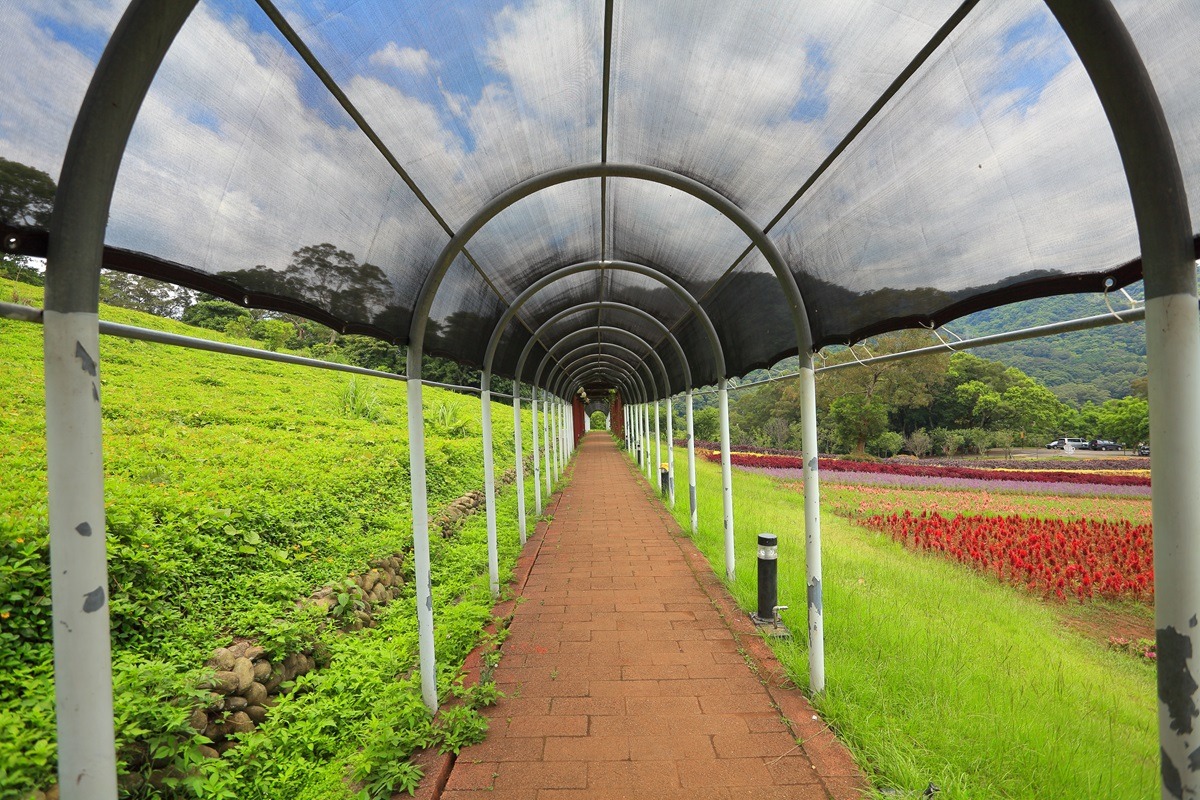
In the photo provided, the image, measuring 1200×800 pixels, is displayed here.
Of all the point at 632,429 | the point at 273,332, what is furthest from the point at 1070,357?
the point at 273,332

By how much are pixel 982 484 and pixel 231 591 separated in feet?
55.4

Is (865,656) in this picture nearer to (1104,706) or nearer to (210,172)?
(1104,706)

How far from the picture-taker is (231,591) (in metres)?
3.53

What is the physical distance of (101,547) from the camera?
129 cm

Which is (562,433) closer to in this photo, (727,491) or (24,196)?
(727,491)

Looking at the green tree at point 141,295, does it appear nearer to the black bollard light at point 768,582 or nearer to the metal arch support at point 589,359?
the metal arch support at point 589,359

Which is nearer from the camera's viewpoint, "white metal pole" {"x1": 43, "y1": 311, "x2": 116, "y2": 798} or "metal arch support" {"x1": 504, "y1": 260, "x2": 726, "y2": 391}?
"white metal pole" {"x1": 43, "y1": 311, "x2": 116, "y2": 798}

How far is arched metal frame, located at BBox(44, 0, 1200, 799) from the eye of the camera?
124 centimetres

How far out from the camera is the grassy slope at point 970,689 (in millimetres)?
2510

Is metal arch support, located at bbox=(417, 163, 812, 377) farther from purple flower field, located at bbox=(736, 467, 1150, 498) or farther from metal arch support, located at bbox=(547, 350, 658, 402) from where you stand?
purple flower field, located at bbox=(736, 467, 1150, 498)

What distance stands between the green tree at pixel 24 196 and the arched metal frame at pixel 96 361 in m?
0.18

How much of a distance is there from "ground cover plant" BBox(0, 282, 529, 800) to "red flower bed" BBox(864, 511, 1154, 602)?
589 centimetres

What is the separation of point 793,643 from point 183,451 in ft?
19.1

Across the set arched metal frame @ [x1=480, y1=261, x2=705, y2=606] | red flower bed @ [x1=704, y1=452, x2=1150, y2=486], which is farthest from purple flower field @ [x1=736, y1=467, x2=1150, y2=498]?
arched metal frame @ [x1=480, y1=261, x2=705, y2=606]
